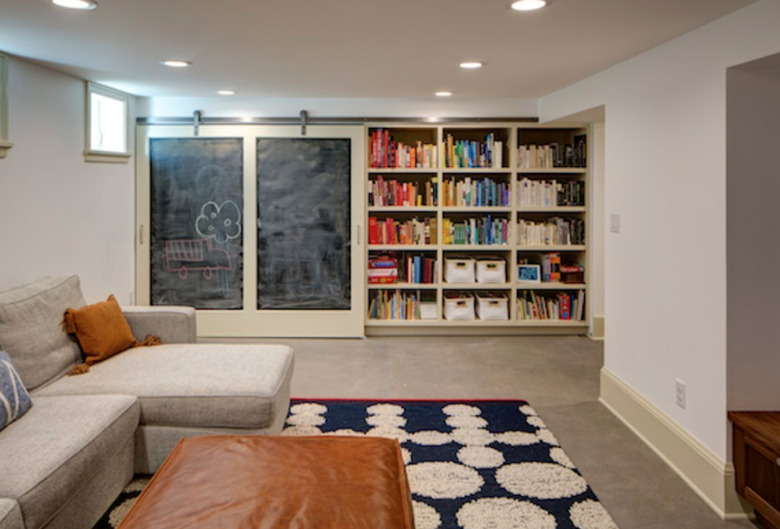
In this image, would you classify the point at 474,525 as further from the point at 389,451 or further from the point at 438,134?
the point at 438,134

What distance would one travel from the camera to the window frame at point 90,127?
4.65 m

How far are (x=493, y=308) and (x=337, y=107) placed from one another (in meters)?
2.37

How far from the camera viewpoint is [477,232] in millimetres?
6020

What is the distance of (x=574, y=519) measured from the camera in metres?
2.55

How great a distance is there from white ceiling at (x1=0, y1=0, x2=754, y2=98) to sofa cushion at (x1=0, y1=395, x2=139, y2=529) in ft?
5.72

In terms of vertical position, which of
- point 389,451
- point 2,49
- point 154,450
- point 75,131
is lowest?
point 154,450

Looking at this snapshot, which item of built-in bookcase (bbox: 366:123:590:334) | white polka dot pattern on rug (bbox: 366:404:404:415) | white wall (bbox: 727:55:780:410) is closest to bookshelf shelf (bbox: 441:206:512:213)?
built-in bookcase (bbox: 366:123:590:334)

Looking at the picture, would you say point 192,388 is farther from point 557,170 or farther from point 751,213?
point 557,170

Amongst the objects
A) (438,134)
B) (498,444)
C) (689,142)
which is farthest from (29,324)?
(438,134)

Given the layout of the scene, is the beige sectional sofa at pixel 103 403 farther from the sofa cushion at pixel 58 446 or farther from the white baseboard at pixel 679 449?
the white baseboard at pixel 679 449

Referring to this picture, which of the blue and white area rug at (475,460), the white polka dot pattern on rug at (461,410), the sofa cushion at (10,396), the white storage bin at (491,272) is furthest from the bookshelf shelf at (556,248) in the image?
the sofa cushion at (10,396)

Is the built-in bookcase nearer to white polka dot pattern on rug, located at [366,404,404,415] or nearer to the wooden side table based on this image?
white polka dot pattern on rug, located at [366,404,404,415]

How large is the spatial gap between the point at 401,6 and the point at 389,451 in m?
1.88

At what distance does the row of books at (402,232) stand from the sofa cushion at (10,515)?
4.32m
